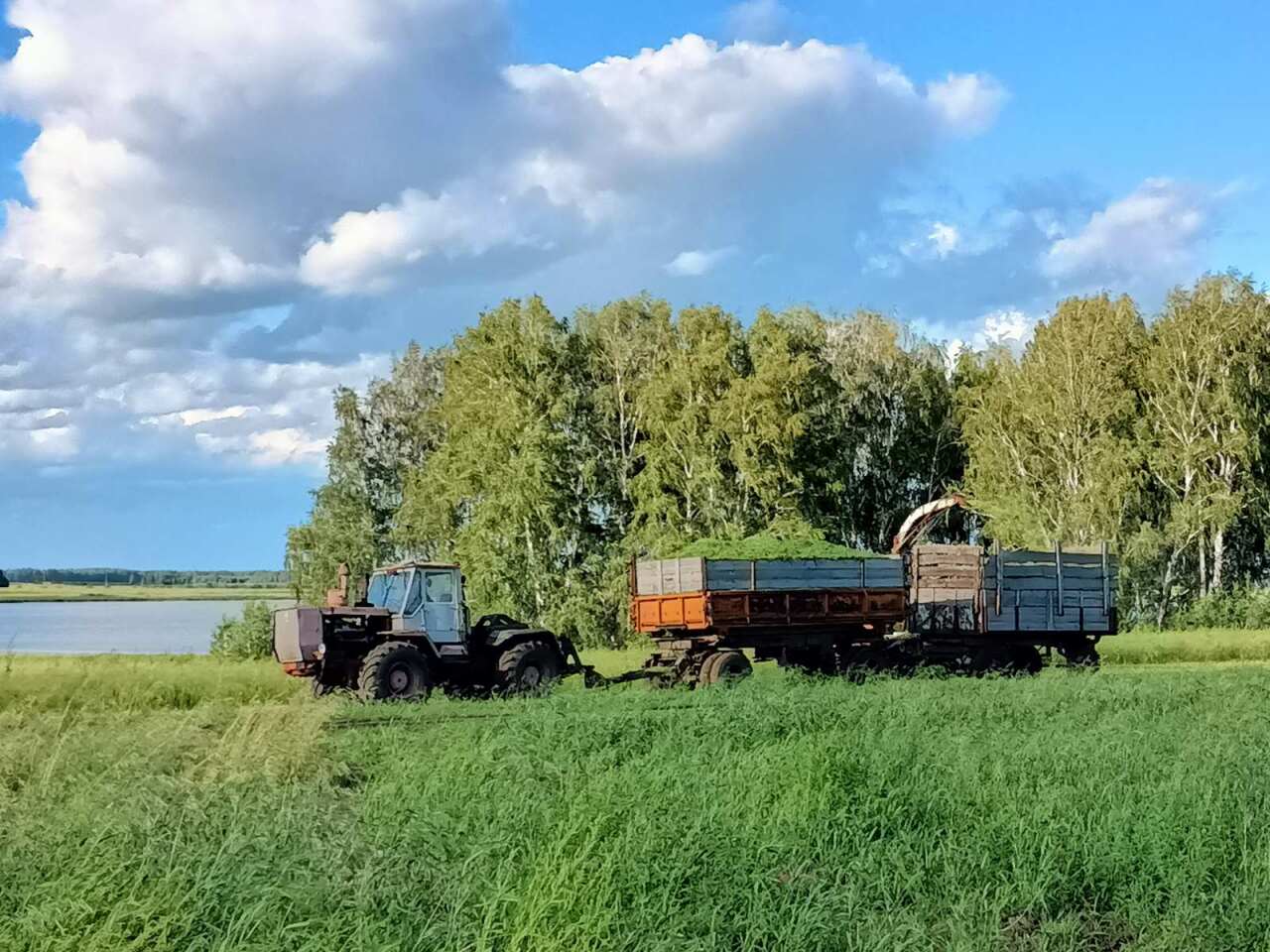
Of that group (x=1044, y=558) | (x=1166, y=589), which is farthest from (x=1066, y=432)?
(x=1044, y=558)

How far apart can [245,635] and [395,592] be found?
22.5 meters

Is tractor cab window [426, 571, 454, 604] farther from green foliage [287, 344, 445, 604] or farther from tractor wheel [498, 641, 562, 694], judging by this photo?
green foliage [287, 344, 445, 604]

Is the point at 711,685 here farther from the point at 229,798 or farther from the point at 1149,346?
the point at 1149,346

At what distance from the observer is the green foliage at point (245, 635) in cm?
4119

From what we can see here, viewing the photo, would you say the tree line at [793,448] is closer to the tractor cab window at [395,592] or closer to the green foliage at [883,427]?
the green foliage at [883,427]

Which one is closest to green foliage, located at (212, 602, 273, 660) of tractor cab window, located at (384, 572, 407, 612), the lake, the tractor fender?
the lake

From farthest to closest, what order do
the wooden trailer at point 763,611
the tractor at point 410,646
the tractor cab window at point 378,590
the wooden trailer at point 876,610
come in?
the wooden trailer at point 876,610
the wooden trailer at point 763,611
the tractor cab window at point 378,590
the tractor at point 410,646

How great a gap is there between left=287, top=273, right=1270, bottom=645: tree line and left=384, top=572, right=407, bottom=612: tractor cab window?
19628mm

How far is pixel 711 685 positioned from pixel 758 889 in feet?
44.5

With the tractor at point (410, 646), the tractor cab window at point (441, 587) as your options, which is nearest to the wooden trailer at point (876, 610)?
the tractor at point (410, 646)

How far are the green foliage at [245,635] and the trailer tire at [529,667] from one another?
20425mm

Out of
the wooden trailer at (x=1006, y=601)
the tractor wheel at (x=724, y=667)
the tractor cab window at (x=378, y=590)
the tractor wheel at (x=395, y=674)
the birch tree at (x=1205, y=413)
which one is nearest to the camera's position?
the tractor wheel at (x=395, y=674)

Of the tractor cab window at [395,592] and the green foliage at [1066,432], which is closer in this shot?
the tractor cab window at [395,592]

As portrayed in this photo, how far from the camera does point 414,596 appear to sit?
2086 centimetres
